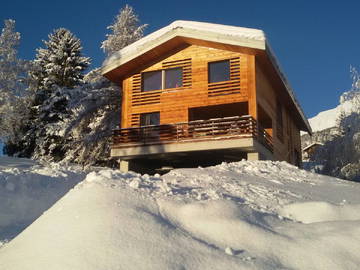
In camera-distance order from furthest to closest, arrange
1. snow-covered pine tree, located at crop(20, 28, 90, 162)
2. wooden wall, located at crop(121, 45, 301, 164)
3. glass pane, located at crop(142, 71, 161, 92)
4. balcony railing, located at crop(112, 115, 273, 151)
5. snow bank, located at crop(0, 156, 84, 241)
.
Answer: snow-covered pine tree, located at crop(20, 28, 90, 162), glass pane, located at crop(142, 71, 161, 92), wooden wall, located at crop(121, 45, 301, 164), balcony railing, located at crop(112, 115, 273, 151), snow bank, located at crop(0, 156, 84, 241)

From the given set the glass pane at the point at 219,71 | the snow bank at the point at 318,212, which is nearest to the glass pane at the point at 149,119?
the glass pane at the point at 219,71

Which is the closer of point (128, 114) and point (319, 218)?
point (319, 218)

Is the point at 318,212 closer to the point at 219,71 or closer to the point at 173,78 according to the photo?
the point at 219,71

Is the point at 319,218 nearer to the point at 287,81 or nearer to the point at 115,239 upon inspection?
the point at 115,239

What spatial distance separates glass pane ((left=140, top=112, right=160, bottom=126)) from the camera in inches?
704

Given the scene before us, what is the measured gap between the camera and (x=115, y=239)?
416cm

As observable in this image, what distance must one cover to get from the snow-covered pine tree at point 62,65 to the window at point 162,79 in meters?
11.3

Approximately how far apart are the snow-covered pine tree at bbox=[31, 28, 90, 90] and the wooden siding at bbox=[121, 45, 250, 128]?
1124 centimetres

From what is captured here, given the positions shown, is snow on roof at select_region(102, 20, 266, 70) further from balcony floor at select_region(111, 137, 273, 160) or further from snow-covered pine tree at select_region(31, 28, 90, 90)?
snow-covered pine tree at select_region(31, 28, 90, 90)

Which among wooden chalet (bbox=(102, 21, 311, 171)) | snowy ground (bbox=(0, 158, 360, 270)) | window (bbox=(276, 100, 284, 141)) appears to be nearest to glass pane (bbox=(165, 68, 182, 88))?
wooden chalet (bbox=(102, 21, 311, 171))

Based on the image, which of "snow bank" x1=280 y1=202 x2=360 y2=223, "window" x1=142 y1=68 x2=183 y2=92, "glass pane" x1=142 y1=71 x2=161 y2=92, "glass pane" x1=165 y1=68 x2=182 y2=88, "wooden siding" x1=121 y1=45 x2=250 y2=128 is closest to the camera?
"snow bank" x1=280 y1=202 x2=360 y2=223

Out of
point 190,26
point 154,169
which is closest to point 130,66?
point 190,26

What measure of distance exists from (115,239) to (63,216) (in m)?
1.10

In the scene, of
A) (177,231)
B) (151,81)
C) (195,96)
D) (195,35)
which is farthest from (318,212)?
(151,81)
